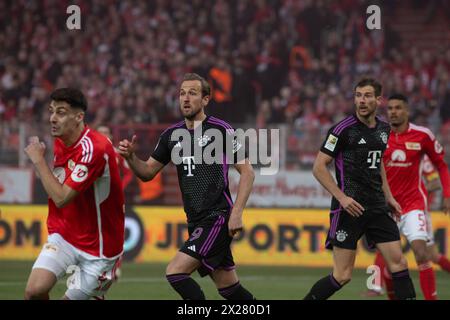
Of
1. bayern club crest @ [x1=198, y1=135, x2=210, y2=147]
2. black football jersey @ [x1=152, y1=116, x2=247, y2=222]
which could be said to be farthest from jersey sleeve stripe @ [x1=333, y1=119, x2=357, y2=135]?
bayern club crest @ [x1=198, y1=135, x2=210, y2=147]

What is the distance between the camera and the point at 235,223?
8.00 metres

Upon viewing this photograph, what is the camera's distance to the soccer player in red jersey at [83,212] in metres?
7.52

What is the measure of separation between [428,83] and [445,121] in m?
1.62

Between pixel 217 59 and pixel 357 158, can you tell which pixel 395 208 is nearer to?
pixel 357 158

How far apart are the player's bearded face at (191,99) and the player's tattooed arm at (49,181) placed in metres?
1.47

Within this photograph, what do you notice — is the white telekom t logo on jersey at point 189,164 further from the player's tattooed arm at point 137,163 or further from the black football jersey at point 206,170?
the player's tattooed arm at point 137,163

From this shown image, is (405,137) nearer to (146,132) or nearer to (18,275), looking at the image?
(18,275)

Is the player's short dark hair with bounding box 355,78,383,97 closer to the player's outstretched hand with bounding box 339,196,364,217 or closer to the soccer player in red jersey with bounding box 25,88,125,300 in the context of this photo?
the player's outstretched hand with bounding box 339,196,364,217

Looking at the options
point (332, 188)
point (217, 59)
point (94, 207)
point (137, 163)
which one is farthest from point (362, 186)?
point (217, 59)

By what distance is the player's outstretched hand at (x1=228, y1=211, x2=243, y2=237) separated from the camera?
800 cm

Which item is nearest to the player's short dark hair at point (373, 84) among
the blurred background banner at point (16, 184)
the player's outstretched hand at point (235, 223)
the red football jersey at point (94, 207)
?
the player's outstretched hand at point (235, 223)

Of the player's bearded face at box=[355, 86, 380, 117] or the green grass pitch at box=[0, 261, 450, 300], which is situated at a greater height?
the player's bearded face at box=[355, 86, 380, 117]

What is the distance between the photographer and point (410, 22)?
2352cm
